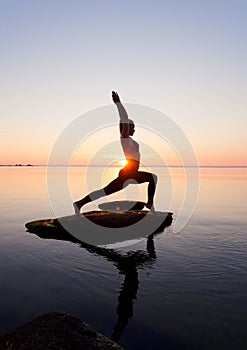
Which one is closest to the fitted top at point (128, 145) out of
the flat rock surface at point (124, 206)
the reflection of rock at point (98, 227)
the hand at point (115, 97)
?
the hand at point (115, 97)

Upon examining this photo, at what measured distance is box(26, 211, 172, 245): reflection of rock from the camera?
16250 millimetres

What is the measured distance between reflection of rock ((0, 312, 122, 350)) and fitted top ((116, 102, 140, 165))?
30.9ft

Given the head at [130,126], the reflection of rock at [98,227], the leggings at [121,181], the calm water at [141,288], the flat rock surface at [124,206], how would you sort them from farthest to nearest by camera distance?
the flat rock surface at [124,206]
the reflection of rock at [98,227]
the leggings at [121,181]
the head at [130,126]
the calm water at [141,288]

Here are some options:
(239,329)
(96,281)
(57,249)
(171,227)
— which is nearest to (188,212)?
(171,227)

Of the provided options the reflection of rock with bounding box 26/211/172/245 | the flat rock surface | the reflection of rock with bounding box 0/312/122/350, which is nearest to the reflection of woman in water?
the reflection of rock with bounding box 26/211/172/245

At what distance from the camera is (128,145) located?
574 inches

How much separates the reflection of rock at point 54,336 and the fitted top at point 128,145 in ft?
30.9

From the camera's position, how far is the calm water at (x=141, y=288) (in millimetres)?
7082

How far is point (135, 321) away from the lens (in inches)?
294

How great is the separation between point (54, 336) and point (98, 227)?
36.4 ft

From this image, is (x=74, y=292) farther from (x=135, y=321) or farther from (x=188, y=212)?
(x=188, y=212)

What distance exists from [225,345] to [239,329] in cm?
82

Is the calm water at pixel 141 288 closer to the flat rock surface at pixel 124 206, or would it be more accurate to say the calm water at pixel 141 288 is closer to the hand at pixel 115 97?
the flat rock surface at pixel 124 206

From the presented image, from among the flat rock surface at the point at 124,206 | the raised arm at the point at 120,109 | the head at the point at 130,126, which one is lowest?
the flat rock surface at the point at 124,206
